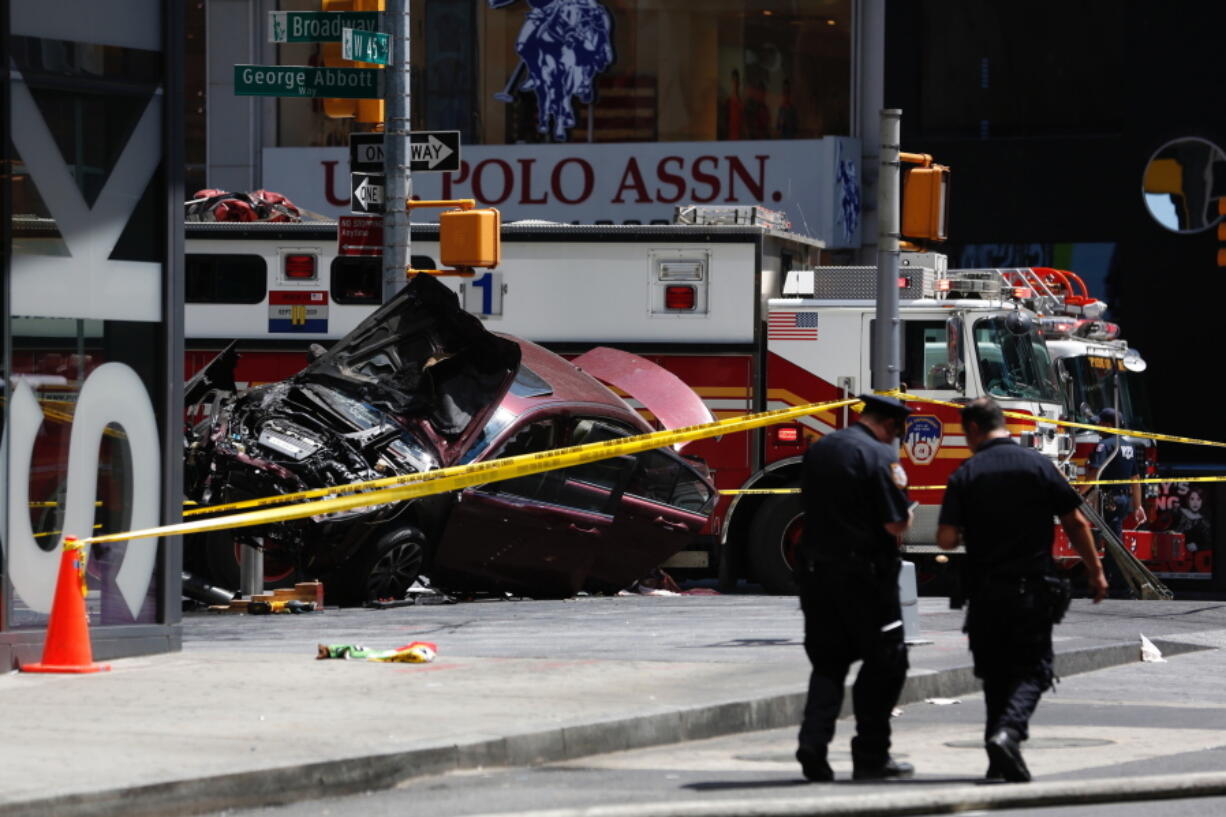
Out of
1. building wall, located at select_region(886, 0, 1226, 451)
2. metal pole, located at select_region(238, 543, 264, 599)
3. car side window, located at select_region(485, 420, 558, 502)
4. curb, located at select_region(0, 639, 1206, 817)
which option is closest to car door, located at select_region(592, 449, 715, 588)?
car side window, located at select_region(485, 420, 558, 502)

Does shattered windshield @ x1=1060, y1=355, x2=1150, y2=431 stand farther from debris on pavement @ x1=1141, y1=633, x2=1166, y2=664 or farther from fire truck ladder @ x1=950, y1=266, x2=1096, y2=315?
debris on pavement @ x1=1141, y1=633, x2=1166, y2=664

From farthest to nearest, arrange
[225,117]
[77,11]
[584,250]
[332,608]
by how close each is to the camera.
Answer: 1. [225,117]
2. [584,250]
3. [332,608]
4. [77,11]

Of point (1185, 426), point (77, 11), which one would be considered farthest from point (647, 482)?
point (1185, 426)

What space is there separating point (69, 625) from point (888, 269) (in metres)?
5.64

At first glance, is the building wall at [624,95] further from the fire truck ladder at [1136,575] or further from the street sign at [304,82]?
the street sign at [304,82]

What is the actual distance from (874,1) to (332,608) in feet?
48.6

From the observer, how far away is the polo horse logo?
28.6 meters

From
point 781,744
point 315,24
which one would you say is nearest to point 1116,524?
point 315,24

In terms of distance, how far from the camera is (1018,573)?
28.5 ft

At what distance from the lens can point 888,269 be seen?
13.9 m

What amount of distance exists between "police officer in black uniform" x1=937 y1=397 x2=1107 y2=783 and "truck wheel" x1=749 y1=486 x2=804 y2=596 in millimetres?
9527

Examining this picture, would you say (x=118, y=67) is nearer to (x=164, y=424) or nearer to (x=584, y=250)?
(x=164, y=424)

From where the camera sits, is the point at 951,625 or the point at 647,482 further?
the point at 647,482

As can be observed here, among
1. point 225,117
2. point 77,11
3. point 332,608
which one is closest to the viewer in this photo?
point 77,11
